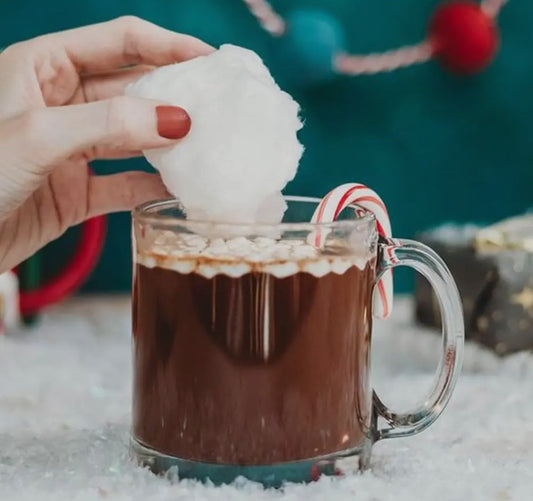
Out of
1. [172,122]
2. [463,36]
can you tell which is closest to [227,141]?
[172,122]

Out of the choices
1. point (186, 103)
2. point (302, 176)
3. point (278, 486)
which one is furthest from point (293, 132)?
point (302, 176)

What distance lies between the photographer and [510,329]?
102 cm

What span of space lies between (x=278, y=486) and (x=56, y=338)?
63 cm

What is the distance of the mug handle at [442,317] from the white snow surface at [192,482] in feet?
0.14

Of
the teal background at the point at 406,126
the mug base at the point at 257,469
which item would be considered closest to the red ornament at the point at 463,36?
the teal background at the point at 406,126

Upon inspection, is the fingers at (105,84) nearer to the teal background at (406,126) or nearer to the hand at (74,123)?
the hand at (74,123)

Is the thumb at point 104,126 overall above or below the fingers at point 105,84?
above

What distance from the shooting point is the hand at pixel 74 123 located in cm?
60

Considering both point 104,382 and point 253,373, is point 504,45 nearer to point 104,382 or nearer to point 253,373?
point 104,382

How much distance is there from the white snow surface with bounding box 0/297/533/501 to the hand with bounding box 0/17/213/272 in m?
0.16

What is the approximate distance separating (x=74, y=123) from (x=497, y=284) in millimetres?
582

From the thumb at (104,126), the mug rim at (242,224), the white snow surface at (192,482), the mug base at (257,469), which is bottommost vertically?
the white snow surface at (192,482)

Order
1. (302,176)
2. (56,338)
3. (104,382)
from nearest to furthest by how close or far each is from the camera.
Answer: (104,382)
(56,338)
(302,176)

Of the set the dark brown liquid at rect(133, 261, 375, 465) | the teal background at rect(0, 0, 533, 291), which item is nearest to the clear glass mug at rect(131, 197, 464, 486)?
the dark brown liquid at rect(133, 261, 375, 465)
